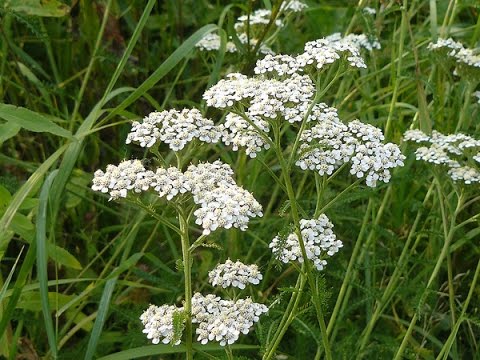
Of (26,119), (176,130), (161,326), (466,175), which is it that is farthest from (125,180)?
(466,175)

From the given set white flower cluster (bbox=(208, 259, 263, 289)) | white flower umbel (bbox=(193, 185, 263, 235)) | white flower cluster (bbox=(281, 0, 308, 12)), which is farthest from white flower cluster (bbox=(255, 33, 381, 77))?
white flower cluster (bbox=(281, 0, 308, 12))

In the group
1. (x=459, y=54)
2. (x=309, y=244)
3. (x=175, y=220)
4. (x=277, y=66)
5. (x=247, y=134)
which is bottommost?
(x=175, y=220)

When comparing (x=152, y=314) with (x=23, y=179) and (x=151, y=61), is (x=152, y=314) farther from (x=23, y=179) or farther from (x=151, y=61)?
(x=151, y=61)

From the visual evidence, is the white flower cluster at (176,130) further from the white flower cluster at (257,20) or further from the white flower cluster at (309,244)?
the white flower cluster at (257,20)

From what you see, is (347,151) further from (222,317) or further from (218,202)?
(222,317)

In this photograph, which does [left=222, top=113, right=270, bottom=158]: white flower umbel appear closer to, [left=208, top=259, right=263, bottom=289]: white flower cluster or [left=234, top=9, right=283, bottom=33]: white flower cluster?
[left=208, top=259, right=263, bottom=289]: white flower cluster

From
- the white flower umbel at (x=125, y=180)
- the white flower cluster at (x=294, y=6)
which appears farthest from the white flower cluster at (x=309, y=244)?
the white flower cluster at (x=294, y=6)
